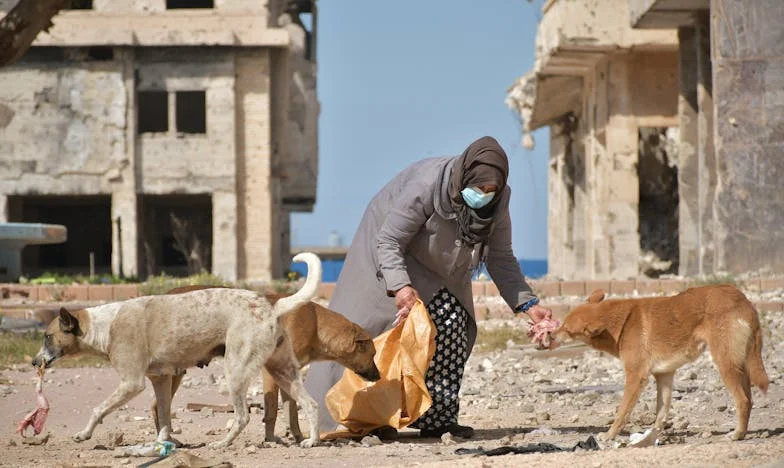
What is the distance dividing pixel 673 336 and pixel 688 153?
14874mm

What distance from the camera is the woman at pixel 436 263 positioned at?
7008 millimetres

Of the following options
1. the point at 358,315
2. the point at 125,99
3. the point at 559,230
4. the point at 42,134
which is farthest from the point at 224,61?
the point at 358,315

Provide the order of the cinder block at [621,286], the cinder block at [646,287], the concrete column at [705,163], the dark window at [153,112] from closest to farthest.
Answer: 1. the cinder block at [646,287]
2. the cinder block at [621,286]
3. the concrete column at [705,163]
4. the dark window at [153,112]

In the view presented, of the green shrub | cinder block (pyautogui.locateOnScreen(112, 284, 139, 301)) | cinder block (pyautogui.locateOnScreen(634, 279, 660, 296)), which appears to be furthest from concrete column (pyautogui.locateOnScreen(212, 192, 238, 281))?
cinder block (pyautogui.locateOnScreen(634, 279, 660, 296))

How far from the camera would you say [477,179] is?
22.2 ft

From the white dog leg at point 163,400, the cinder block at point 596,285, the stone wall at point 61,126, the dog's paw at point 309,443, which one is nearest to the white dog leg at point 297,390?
the dog's paw at point 309,443

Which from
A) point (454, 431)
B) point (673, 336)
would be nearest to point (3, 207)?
point (454, 431)

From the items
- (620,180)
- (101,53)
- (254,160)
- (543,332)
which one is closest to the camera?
(543,332)

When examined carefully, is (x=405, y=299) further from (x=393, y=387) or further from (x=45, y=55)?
(x=45, y=55)

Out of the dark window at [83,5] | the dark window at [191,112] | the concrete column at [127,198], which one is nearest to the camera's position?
the concrete column at [127,198]

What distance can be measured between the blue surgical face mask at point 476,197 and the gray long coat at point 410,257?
0.20 meters

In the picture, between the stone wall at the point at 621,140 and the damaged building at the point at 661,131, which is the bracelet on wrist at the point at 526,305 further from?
the stone wall at the point at 621,140

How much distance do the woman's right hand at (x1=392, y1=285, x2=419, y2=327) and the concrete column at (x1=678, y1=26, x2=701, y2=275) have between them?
550 inches

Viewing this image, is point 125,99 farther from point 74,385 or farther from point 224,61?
point 74,385
